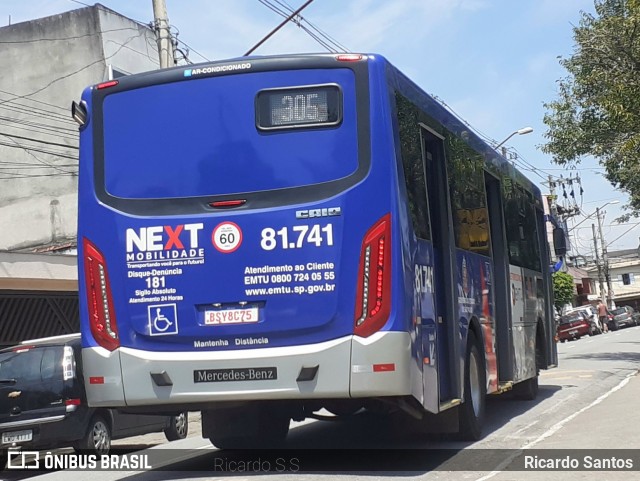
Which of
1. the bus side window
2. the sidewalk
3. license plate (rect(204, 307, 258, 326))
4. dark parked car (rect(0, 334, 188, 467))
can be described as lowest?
the sidewalk

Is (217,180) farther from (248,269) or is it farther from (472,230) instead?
(472,230)

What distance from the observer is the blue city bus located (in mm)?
7621

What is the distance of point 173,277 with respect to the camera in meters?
7.94

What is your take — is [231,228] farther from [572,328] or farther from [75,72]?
[572,328]

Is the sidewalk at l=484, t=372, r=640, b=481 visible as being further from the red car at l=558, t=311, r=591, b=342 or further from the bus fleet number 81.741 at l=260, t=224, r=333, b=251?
the red car at l=558, t=311, r=591, b=342

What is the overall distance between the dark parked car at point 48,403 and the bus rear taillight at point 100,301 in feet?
14.8

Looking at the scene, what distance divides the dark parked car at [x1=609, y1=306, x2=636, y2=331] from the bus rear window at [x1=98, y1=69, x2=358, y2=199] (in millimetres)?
60388

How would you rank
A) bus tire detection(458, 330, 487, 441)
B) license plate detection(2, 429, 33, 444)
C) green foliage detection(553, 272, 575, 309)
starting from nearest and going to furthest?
bus tire detection(458, 330, 487, 441)
license plate detection(2, 429, 33, 444)
green foliage detection(553, 272, 575, 309)

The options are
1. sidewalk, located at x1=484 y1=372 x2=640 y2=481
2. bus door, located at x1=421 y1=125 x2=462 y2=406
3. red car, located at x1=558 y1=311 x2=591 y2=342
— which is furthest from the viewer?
red car, located at x1=558 y1=311 x2=591 y2=342

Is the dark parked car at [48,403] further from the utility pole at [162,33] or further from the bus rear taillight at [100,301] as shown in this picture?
the utility pole at [162,33]

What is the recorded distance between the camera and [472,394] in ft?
33.4

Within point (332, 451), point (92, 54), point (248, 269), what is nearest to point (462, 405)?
point (332, 451)

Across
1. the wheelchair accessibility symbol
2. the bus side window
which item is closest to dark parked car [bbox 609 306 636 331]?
the bus side window

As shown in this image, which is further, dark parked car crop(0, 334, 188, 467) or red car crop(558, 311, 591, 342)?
red car crop(558, 311, 591, 342)
